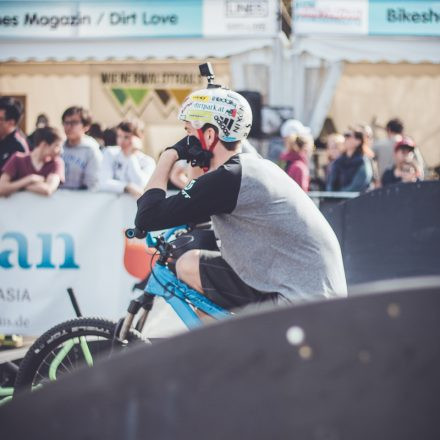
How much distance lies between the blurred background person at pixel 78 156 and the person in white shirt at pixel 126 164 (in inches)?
4.1

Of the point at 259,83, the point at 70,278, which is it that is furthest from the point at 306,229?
the point at 259,83

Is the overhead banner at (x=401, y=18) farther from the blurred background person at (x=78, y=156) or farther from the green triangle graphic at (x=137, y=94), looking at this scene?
the blurred background person at (x=78, y=156)

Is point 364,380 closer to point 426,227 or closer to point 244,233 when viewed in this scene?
point 244,233

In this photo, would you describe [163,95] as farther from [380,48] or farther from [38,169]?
[38,169]

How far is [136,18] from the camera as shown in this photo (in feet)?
40.0

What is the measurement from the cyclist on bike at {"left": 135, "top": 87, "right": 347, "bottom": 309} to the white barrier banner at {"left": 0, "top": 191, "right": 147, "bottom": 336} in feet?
10.2

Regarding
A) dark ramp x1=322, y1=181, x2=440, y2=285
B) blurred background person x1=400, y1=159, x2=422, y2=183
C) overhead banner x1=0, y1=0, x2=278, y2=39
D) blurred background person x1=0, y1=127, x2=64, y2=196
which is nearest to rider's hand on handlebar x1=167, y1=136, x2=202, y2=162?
dark ramp x1=322, y1=181, x2=440, y2=285

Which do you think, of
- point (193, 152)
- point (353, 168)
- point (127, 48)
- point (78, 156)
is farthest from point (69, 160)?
point (127, 48)

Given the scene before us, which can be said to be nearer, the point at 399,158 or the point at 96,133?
the point at 399,158

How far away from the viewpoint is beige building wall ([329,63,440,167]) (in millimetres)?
13617

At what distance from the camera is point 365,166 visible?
31.1ft

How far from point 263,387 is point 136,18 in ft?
36.7

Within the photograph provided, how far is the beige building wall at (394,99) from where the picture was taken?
13617 mm

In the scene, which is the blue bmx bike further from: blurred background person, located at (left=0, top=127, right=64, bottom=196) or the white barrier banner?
blurred background person, located at (left=0, top=127, right=64, bottom=196)
